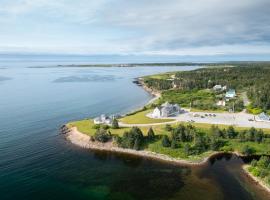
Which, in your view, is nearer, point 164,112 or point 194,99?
point 164,112

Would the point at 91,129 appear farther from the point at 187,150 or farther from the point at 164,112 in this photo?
the point at 187,150

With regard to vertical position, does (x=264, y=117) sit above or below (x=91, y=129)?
above

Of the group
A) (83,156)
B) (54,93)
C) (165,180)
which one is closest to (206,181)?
(165,180)

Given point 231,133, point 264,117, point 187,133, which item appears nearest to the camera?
point 187,133

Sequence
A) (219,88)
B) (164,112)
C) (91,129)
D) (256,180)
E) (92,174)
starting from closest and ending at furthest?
(256,180) < (92,174) < (91,129) < (164,112) < (219,88)

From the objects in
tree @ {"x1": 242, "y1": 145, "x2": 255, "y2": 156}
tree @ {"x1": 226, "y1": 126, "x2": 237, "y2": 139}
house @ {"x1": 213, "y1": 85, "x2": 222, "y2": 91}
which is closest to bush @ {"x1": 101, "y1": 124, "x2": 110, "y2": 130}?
tree @ {"x1": 226, "y1": 126, "x2": 237, "y2": 139}

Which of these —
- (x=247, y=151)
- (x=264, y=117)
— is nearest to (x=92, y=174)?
(x=247, y=151)

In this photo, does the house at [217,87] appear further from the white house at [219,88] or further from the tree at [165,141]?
the tree at [165,141]

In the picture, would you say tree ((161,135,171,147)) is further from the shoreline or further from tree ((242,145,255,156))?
tree ((242,145,255,156))

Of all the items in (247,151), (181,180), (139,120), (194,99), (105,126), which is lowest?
(181,180)
